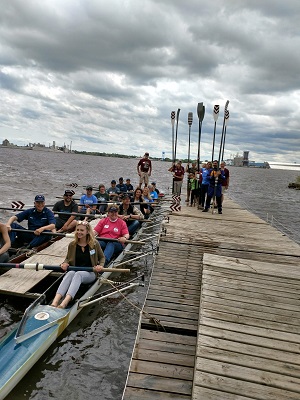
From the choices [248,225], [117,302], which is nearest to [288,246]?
[248,225]

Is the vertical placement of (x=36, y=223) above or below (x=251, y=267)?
above

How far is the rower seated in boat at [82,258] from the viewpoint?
6207 mm

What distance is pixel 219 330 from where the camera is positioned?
464cm

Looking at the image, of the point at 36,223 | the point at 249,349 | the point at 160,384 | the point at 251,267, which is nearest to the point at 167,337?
the point at 160,384

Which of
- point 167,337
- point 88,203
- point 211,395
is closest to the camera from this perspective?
point 211,395

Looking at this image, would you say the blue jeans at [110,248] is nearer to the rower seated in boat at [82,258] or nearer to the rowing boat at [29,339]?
the rower seated in boat at [82,258]

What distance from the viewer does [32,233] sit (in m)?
9.12

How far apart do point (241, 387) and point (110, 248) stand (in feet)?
18.0

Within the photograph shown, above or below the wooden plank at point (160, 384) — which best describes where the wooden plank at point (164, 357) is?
above

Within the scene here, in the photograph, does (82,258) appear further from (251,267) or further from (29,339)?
(251,267)

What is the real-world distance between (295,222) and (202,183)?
41.7 feet

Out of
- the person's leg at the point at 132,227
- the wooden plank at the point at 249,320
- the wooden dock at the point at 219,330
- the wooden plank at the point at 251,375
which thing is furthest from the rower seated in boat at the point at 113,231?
the wooden plank at the point at 251,375

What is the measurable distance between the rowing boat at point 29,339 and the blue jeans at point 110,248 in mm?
2354

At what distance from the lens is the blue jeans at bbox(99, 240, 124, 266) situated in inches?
332
